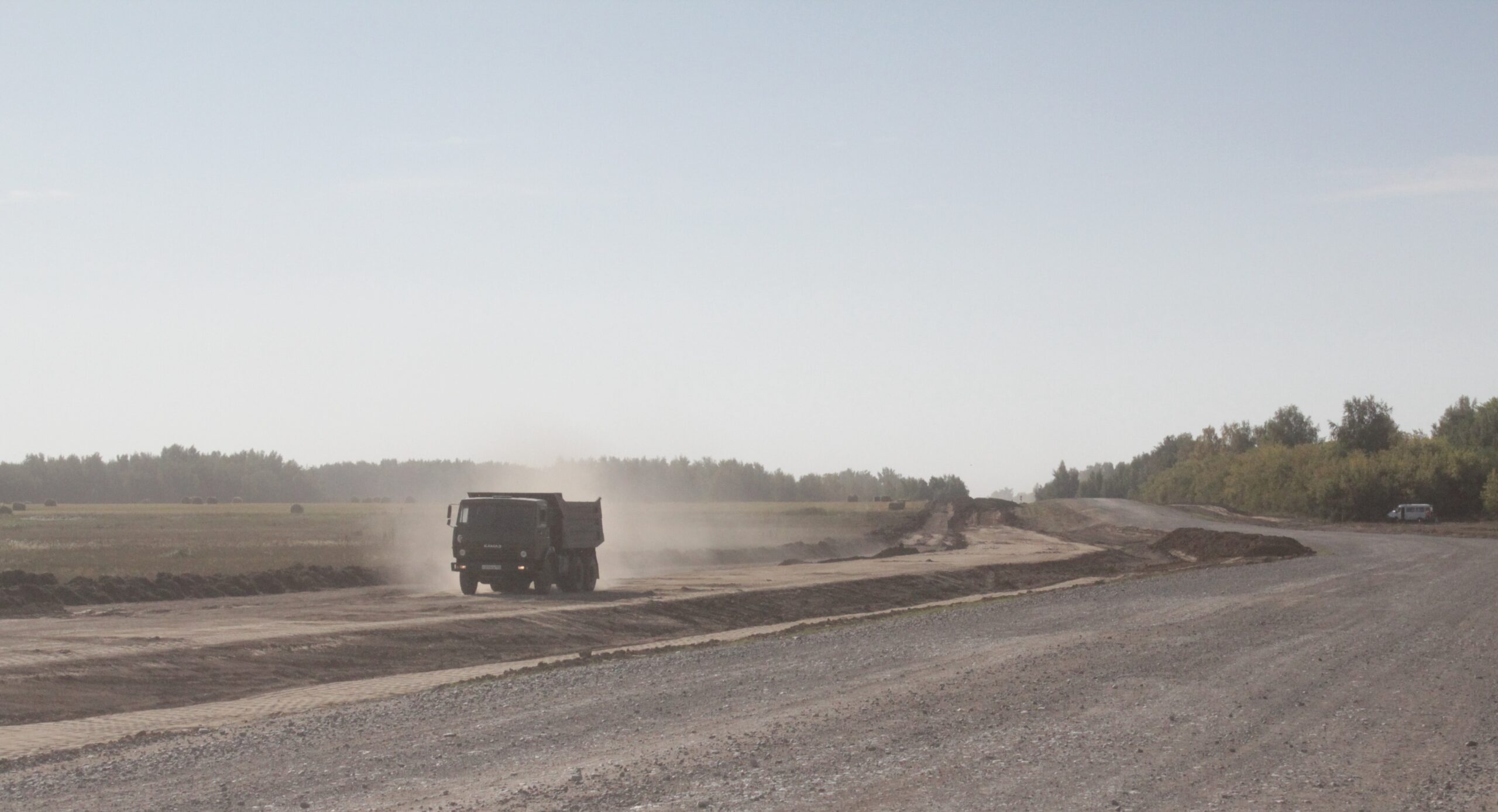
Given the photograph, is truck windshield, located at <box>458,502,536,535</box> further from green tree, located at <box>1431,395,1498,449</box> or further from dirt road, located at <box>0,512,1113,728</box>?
green tree, located at <box>1431,395,1498,449</box>

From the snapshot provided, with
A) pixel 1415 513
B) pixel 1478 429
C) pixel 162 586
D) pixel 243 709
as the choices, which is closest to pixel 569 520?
pixel 162 586

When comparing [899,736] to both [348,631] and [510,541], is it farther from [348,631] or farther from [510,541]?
[510,541]

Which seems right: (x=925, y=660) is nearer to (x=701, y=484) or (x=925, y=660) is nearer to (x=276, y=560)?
(x=276, y=560)

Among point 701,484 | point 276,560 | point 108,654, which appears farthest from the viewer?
point 701,484

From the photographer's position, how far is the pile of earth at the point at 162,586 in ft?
111

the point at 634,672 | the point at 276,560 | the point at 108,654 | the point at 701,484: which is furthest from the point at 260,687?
the point at 701,484

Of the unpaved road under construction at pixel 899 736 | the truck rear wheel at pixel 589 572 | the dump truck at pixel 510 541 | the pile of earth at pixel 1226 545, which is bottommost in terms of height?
the pile of earth at pixel 1226 545

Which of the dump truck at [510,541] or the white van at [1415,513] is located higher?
the dump truck at [510,541]

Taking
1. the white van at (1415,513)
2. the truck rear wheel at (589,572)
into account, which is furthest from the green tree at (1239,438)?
the truck rear wheel at (589,572)

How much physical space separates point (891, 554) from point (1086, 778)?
55.0 meters

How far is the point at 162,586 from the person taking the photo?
38.0 m

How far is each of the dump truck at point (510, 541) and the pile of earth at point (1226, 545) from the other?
3284cm

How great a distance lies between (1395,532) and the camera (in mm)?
75875

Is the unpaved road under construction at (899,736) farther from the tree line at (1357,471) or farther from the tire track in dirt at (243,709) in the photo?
the tree line at (1357,471)
